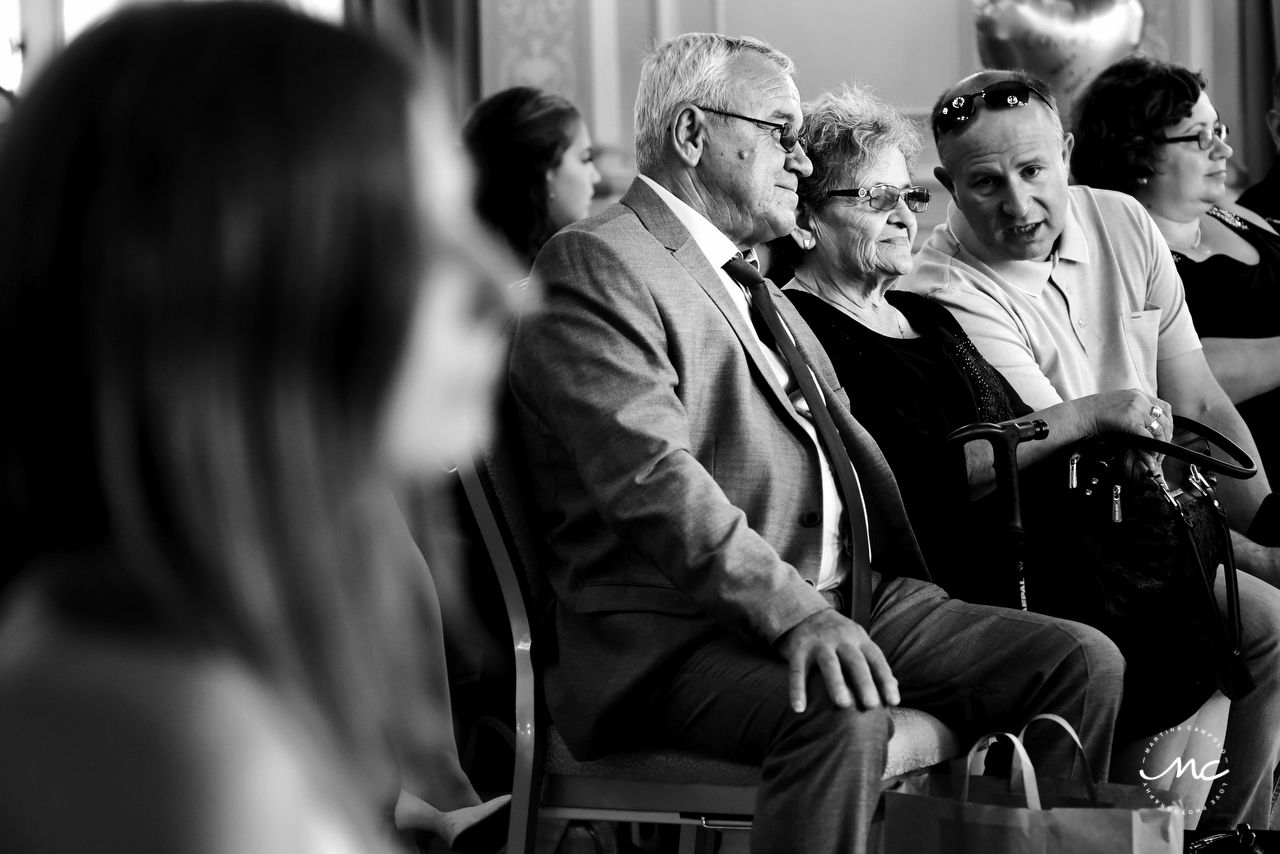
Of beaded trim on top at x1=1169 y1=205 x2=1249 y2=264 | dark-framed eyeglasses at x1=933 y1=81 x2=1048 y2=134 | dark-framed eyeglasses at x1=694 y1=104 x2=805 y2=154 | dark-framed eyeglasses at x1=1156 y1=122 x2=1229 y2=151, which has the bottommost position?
beaded trim on top at x1=1169 y1=205 x2=1249 y2=264

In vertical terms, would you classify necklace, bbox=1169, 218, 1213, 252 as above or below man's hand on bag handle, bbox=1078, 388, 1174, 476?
above

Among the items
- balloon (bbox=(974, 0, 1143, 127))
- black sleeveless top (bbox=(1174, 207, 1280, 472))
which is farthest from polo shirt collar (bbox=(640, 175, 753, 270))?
balloon (bbox=(974, 0, 1143, 127))

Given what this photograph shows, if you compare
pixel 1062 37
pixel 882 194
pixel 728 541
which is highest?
pixel 1062 37

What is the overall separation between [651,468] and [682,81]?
71 cm

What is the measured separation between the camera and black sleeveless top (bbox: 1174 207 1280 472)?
2654 millimetres

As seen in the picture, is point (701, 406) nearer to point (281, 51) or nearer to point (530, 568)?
point (530, 568)

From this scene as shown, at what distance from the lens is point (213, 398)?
42cm

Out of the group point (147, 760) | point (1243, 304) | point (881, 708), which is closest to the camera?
point (147, 760)

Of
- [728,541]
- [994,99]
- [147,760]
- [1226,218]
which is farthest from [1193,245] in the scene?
[147,760]

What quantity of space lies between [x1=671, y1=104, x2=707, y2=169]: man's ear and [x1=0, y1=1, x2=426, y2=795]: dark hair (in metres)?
1.54

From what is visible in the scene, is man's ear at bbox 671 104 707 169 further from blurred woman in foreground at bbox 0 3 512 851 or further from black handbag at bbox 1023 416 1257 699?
blurred woman in foreground at bbox 0 3 512 851

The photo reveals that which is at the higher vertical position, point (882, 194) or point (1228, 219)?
point (882, 194)

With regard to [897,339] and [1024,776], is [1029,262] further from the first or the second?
[1024,776]

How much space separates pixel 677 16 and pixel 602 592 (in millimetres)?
3451
